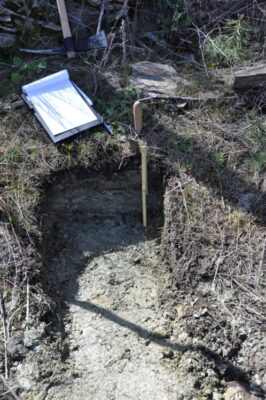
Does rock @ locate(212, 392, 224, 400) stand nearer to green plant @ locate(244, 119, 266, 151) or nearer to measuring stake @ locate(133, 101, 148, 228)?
measuring stake @ locate(133, 101, 148, 228)

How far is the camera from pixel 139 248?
3443mm

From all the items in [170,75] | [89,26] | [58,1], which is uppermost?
[58,1]

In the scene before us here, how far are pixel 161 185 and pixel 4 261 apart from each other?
1334 mm

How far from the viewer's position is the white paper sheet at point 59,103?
3.52 meters

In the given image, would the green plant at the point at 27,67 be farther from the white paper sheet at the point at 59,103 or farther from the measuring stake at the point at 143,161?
the measuring stake at the point at 143,161

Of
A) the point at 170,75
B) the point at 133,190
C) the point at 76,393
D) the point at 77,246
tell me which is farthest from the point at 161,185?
the point at 76,393

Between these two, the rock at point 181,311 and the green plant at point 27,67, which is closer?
the rock at point 181,311

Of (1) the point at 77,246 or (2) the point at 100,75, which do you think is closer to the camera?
(1) the point at 77,246

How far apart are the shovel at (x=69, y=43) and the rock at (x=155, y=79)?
383 mm

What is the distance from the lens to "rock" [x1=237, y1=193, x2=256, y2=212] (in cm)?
327

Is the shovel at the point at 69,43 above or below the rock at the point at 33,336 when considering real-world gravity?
above

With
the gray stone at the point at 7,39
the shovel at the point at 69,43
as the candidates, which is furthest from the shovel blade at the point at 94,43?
the gray stone at the point at 7,39

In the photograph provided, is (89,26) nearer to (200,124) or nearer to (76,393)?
(200,124)

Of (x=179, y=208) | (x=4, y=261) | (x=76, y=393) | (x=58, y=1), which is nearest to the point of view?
(x=76, y=393)
